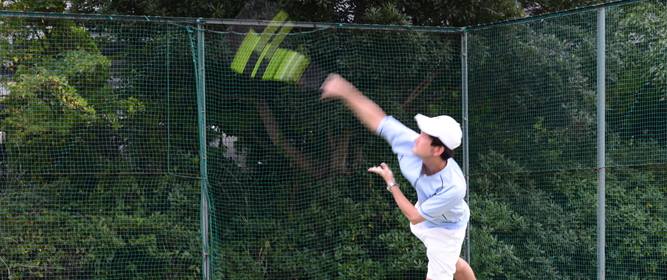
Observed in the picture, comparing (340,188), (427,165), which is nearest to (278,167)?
(340,188)

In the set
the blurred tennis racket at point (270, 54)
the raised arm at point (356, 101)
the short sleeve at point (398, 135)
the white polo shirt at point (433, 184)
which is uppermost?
the blurred tennis racket at point (270, 54)

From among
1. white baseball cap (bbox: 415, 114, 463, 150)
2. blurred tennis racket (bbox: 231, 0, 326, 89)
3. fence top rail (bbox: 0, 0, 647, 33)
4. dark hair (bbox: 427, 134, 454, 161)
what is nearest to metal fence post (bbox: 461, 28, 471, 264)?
fence top rail (bbox: 0, 0, 647, 33)

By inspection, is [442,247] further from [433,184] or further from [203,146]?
[203,146]

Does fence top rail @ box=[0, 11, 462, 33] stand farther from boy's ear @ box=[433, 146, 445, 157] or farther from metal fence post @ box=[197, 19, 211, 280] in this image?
boy's ear @ box=[433, 146, 445, 157]

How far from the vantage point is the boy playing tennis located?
120 inches

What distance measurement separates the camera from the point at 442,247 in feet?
11.6

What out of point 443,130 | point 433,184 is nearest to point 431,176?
point 433,184

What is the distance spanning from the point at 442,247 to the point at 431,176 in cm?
60

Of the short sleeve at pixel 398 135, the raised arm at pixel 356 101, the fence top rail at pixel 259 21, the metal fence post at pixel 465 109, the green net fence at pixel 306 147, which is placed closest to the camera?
the short sleeve at pixel 398 135

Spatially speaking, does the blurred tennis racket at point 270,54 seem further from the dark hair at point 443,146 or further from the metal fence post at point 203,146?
the dark hair at point 443,146

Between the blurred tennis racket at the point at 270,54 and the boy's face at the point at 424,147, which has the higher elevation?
the blurred tennis racket at the point at 270,54

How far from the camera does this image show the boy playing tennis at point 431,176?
3.04 m

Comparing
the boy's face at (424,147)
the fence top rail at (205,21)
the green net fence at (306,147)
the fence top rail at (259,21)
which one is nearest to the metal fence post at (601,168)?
the green net fence at (306,147)

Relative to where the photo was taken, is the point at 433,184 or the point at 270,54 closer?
the point at 433,184
